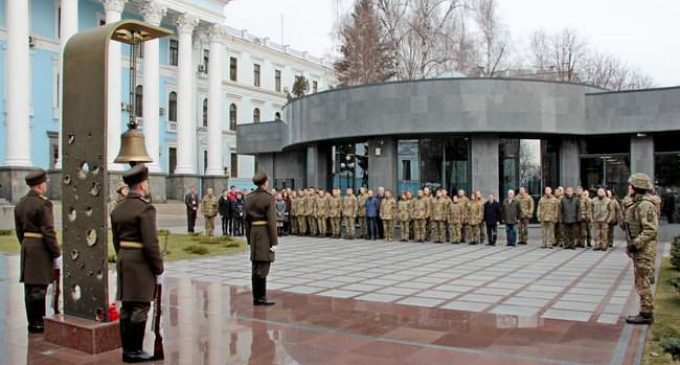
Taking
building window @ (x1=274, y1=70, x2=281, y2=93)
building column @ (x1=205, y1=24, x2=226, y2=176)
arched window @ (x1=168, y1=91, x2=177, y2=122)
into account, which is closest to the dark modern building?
building column @ (x1=205, y1=24, x2=226, y2=176)

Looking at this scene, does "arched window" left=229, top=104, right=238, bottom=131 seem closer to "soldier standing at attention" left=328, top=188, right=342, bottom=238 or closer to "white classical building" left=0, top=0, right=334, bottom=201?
"white classical building" left=0, top=0, right=334, bottom=201

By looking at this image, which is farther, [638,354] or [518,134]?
[518,134]

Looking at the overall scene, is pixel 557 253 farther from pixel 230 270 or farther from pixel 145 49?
pixel 145 49

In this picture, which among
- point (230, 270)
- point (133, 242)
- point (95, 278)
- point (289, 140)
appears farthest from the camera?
point (289, 140)

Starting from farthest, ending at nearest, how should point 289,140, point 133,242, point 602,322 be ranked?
point 289,140 < point 602,322 < point 133,242

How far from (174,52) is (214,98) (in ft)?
22.1

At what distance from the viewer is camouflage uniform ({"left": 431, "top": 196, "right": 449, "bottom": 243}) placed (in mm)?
→ 20578

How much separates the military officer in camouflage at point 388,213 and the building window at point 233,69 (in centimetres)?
4237

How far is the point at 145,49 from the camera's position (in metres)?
43.3

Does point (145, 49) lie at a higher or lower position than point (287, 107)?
higher

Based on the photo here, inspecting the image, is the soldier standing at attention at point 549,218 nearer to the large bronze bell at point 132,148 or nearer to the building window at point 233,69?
the large bronze bell at point 132,148

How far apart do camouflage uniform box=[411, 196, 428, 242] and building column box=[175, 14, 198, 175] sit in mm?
29215

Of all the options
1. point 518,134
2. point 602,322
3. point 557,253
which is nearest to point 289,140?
point 518,134

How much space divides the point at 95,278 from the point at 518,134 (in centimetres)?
1810
